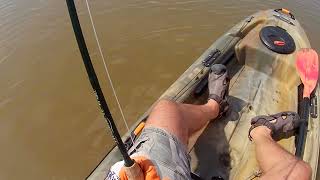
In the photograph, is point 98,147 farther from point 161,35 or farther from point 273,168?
point 161,35

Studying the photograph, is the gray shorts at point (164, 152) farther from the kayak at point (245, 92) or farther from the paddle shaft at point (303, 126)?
the paddle shaft at point (303, 126)

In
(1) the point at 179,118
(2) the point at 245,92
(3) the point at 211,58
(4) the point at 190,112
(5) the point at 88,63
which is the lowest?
(2) the point at 245,92

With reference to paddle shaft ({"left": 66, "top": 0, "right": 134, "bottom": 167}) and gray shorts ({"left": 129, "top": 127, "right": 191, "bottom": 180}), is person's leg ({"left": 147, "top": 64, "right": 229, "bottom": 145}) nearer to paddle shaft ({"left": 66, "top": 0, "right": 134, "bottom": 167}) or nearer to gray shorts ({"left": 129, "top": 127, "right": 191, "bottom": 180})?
gray shorts ({"left": 129, "top": 127, "right": 191, "bottom": 180})

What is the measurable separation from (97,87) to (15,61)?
439 cm

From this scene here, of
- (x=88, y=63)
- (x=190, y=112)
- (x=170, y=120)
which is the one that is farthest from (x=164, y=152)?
(x=88, y=63)

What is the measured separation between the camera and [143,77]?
5242 mm

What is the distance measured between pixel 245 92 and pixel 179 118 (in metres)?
1.52

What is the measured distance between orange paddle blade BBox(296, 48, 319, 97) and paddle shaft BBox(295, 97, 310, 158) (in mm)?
132

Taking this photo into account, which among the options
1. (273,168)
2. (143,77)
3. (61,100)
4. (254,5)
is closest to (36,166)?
(61,100)

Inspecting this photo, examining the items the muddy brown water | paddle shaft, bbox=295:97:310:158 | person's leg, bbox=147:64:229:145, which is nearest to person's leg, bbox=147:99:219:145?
person's leg, bbox=147:64:229:145

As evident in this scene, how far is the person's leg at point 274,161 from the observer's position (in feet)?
8.92

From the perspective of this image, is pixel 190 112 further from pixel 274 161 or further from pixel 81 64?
pixel 81 64

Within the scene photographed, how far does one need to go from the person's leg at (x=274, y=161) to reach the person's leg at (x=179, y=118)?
502 mm

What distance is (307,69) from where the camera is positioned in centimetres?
411
